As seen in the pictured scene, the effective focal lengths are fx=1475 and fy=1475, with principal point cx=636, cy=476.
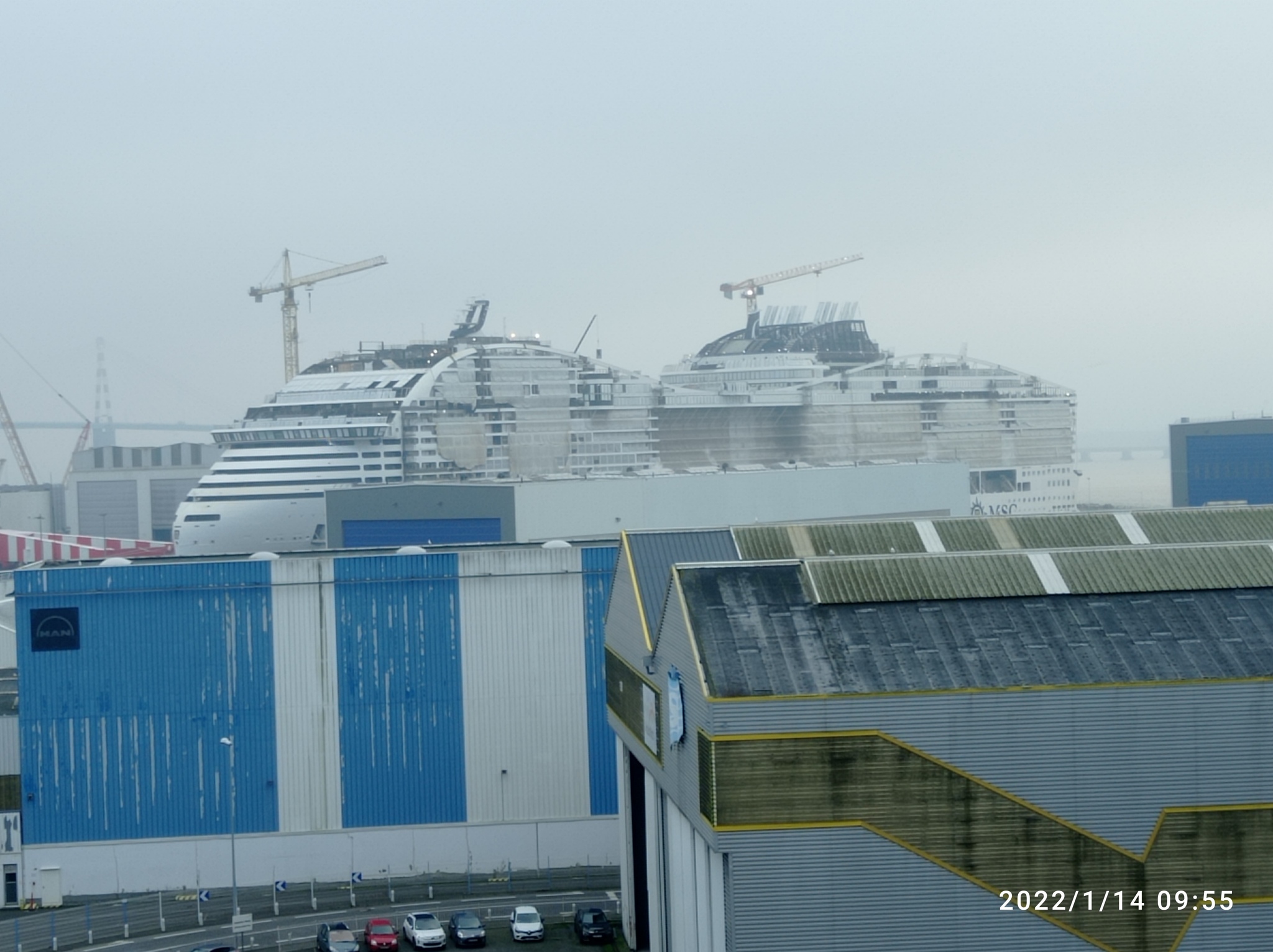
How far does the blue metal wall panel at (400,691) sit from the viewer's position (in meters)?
25.4

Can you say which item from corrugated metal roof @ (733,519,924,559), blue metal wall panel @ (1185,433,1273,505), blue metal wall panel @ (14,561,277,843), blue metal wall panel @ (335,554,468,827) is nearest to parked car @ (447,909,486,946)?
blue metal wall panel @ (335,554,468,827)

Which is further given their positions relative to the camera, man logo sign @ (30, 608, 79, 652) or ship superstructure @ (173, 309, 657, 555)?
ship superstructure @ (173, 309, 657, 555)

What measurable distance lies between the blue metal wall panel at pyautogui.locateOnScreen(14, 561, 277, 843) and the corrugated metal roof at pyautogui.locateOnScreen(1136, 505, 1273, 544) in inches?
568

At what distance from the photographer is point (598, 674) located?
86.0ft

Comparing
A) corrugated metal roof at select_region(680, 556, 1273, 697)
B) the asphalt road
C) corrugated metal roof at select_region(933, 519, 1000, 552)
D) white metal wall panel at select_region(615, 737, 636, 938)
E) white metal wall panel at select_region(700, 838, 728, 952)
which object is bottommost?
the asphalt road

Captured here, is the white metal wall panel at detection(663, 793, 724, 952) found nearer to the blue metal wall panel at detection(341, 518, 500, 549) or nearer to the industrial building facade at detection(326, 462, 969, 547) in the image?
the industrial building facade at detection(326, 462, 969, 547)

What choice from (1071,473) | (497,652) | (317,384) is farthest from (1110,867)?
(1071,473)

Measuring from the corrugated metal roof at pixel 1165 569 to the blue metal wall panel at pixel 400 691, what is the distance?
1254 cm

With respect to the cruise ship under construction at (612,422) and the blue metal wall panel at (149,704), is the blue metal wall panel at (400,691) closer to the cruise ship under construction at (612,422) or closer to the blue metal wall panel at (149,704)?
the blue metal wall panel at (149,704)

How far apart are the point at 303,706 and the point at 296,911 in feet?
11.5

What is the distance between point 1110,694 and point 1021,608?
157 cm

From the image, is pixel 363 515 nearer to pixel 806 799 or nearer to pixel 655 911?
pixel 655 911

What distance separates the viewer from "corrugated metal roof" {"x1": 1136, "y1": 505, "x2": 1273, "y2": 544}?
784 inches

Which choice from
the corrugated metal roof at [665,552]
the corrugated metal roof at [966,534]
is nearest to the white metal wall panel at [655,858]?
the corrugated metal roof at [665,552]
